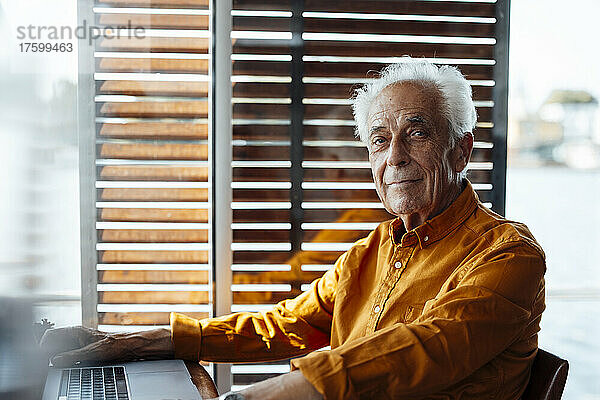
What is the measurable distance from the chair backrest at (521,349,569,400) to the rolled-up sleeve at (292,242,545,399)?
0.13 m

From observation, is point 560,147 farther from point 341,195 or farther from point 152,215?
point 152,215

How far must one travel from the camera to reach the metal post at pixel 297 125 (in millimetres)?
2462

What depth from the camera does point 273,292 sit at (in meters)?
2.52

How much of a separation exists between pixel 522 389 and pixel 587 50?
6.04ft

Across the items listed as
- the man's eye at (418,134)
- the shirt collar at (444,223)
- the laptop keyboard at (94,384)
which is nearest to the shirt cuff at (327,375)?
the laptop keyboard at (94,384)

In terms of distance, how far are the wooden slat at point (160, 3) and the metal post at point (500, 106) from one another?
1.09 m

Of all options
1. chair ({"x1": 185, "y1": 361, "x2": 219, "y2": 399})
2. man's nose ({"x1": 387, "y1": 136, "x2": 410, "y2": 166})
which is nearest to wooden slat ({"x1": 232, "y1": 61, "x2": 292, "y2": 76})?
man's nose ({"x1": 387, "y1": 136, "x2": 410, "y2": 166})

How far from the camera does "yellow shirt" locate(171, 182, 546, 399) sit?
1406mm

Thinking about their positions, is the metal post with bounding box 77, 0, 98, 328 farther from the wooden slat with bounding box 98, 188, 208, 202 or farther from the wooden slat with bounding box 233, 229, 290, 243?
the wooden slat with bounding box 233, 229, 290, 243

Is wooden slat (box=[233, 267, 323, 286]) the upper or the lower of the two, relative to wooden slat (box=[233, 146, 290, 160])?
lower

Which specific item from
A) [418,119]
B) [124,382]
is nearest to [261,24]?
[418,119]

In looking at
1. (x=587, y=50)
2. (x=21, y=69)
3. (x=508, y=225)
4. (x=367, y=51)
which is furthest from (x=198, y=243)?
(x=587, y=50)

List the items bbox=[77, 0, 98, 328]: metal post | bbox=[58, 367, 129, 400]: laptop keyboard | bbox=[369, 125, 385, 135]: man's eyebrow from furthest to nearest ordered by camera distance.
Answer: bbox=[77, 0, 98, 328]: metal post
bbox=[369, 125, 385, 135]: man's eyebrow
bbox=[58, 367, 129, 400]: laptop keyboard

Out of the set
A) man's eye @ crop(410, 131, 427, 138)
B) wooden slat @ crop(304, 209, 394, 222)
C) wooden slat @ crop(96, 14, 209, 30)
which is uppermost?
wooden slat @ crop(96, 14, 209, 30)
